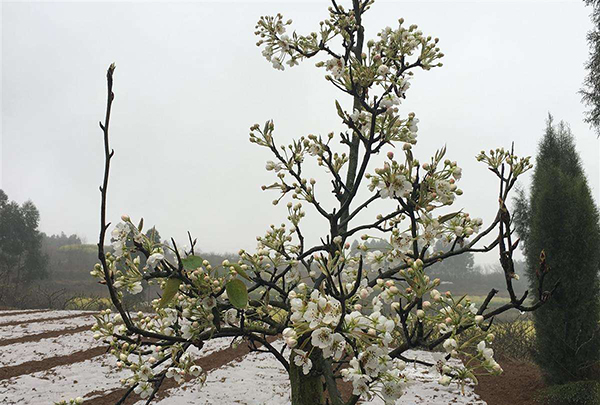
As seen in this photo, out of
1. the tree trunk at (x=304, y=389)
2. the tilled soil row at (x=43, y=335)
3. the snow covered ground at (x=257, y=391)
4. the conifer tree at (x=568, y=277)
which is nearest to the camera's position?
the tree trunk at (x=304, y=389)

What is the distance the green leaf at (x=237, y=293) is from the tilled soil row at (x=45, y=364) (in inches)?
263

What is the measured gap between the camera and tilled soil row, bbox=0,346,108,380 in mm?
6523

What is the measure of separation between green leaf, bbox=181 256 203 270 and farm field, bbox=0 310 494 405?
9.47ft

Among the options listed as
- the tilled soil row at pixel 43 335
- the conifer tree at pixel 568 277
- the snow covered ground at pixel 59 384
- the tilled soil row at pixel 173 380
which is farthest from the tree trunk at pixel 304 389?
the tilled soil row at pixel 43 335

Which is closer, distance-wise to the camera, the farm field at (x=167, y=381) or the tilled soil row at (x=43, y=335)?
the farm field at (x=167, y=381)

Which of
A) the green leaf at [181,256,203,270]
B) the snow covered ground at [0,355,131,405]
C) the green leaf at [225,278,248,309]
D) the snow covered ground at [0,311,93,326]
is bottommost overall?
the snow covered ground at [0,355,131,405]

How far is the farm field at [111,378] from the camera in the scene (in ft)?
17.5

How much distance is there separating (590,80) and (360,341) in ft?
36.7

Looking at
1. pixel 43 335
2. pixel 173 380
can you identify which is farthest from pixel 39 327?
pixel 173 380

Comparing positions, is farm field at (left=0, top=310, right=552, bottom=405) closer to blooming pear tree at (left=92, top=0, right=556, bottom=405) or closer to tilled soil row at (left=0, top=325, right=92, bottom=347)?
tilled soil row at (left=0, top=325, right=92, bottom=347)

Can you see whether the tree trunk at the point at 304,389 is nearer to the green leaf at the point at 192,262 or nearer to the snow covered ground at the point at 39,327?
the green leaf at the point at 192,262

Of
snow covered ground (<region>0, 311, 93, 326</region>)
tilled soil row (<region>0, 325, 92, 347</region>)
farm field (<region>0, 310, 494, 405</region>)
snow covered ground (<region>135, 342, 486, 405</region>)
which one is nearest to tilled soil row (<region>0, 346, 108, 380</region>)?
farm field (<region>0, 310, 494, 405</region>)

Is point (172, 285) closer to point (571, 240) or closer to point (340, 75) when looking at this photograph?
point (340, 75)

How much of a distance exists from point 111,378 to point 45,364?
5.50 feet
